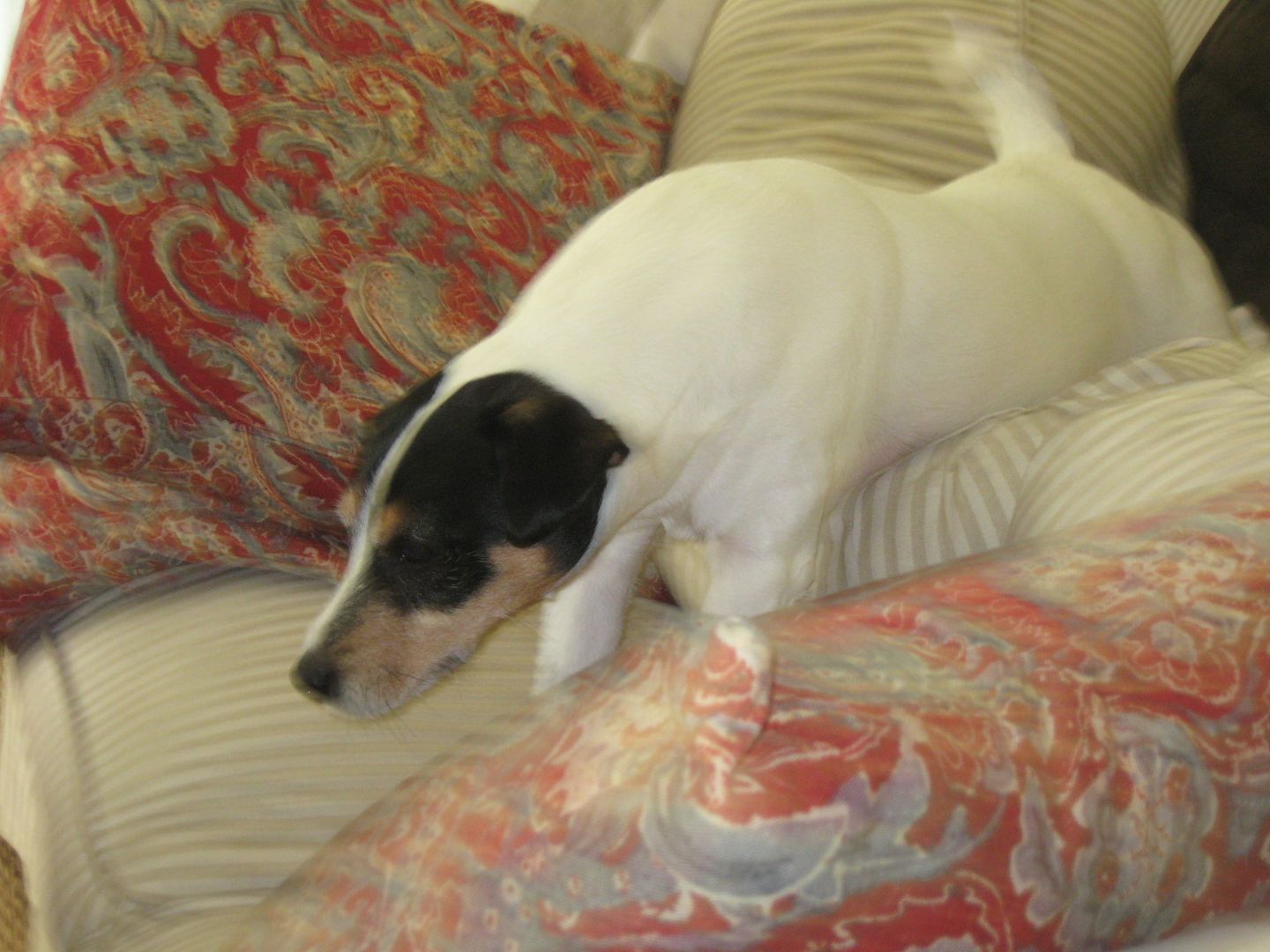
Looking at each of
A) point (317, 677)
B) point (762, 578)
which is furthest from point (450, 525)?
point (762, 578)

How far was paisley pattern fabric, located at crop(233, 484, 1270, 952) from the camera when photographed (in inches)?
16.6

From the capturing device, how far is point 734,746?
43 cm

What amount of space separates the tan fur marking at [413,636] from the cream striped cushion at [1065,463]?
34 centimetres

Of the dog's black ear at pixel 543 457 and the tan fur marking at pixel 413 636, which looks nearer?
the dog's black ear at pixel 543 457

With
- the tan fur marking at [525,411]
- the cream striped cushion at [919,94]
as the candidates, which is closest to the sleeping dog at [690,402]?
the tan fur marking at [525,411]

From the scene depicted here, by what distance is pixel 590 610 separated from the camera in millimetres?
1247

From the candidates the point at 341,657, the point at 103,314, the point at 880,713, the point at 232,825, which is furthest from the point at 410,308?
the point at 880,713

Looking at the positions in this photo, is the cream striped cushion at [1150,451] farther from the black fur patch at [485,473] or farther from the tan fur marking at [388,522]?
the tan fur marking at [388,522]

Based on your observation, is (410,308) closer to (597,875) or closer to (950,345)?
(950,345)

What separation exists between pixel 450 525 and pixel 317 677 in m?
0.21

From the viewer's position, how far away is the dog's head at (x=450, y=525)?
959mm

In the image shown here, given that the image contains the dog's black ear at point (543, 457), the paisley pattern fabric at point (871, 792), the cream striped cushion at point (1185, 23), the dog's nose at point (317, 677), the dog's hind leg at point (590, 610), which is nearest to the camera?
the paisley pattern fabric at point (871, 792)

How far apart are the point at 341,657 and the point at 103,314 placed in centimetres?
45

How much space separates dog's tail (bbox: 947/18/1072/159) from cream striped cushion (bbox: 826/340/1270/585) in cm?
54
